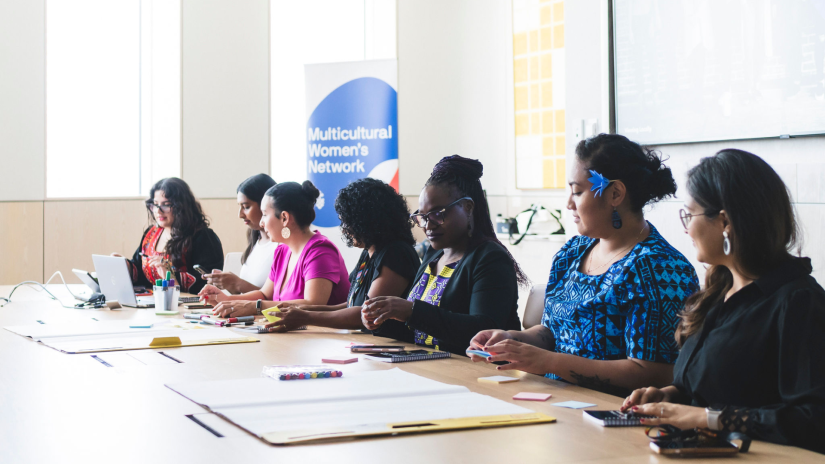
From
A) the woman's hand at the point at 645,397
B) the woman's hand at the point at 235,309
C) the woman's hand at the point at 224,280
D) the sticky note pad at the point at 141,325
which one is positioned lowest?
the woman's hand at the point at 645,397

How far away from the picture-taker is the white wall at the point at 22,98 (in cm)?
595

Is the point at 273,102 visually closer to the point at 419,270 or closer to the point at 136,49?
the point at 136,49

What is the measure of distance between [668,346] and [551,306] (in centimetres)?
42

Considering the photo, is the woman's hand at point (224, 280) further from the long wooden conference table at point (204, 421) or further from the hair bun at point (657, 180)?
the hair bun at point (657, 180)

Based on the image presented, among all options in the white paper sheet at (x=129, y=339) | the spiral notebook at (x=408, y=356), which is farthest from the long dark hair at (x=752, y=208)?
the white paper sheet at (x=129, y=339)

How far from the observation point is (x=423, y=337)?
258cm

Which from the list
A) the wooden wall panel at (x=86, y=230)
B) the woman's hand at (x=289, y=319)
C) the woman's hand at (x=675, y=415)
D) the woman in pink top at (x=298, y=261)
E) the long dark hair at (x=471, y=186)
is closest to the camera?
the woman's hand at (x=675, y=415)

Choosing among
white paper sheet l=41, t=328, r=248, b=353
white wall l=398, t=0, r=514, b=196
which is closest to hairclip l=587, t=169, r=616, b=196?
white paper sheet l=41, t=328, r=248, b=353

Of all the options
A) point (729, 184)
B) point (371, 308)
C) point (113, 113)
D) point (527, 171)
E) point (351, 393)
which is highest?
point (113, 113)

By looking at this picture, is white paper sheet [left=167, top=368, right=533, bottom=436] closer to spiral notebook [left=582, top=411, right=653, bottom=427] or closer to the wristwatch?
spiral notebook [left=582, top=411, right=653, bottom=427]

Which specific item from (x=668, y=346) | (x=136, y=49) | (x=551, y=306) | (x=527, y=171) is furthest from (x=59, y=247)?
(x=668, y=346)

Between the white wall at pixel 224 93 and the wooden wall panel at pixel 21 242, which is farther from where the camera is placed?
the white wall at pixel 224 93

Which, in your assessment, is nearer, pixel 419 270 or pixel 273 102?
pixel 419 270

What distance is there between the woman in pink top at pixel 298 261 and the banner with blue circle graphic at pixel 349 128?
2.29 meters
